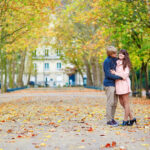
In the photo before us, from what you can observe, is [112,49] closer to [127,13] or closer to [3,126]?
[3,126]

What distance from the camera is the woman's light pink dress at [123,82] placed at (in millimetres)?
9023

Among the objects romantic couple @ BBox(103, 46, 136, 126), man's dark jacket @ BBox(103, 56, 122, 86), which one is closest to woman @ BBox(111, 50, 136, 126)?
romantic couple @ BBox(103, 46, 136, 126)

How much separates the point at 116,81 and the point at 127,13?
12.0 m

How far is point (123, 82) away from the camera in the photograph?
9.09 meters

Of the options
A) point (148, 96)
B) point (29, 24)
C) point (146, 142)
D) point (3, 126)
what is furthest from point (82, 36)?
point (146, 142)

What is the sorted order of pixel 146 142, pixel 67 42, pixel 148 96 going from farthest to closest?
pixel 67 42 → pixel 148 96 → pixel 146 142

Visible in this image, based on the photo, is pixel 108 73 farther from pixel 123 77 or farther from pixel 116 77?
pixel 123 77

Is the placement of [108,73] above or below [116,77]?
above

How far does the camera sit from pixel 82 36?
42375 mm

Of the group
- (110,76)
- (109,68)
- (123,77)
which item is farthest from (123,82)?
(109,68)

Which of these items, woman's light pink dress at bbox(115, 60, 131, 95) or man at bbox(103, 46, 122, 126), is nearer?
woman's light pink dress at bbox(115, 60, 131, 95)

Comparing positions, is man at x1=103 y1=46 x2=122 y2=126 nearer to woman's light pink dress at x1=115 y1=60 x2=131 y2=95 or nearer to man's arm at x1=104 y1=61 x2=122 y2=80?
man's arm at x1=104 y1=61 x2=122 y2=80

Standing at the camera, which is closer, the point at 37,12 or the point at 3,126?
the point at 3,126

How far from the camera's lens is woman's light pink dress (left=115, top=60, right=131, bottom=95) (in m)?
9.02
